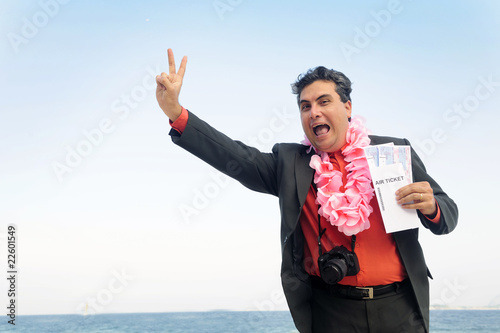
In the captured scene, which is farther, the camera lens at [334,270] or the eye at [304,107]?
the eye at [304,107]

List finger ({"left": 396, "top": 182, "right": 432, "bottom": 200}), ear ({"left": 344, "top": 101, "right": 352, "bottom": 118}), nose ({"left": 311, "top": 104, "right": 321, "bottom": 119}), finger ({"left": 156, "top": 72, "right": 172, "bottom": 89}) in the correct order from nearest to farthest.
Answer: finger ({"left": 396, "top": 182, "right": 432, "bottom": 200})
finger ({"left": 156, "top": 72, "right": 172, "bottom": 89})
nose ({"left": 311, "top": 104, "right": 321, "bottom": 119})
ear ({"left": 344, "top": 101, "right": 352, "bottom": 118})

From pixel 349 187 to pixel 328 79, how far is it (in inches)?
26.0

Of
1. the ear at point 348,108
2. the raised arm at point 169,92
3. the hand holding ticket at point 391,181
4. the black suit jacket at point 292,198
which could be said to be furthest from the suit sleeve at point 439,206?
the raised arm at point 169,92

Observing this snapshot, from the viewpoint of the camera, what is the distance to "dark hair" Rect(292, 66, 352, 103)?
2.62 metres

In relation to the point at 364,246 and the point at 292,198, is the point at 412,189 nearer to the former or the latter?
the point at 364,246

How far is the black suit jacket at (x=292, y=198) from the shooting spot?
7.48ft

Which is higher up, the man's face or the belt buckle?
the man's face

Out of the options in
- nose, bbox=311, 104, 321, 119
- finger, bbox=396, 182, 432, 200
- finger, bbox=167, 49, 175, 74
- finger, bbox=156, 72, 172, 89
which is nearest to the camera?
finger, bbox=396, 182, 432, 200

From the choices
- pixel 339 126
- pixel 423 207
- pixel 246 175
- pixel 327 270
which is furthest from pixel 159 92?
pixel 423 207

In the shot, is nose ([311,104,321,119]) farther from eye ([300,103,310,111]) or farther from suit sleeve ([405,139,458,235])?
suit sleeve ([405,139,458,235])

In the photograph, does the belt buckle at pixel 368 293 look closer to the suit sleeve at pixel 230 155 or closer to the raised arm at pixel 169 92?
the suit sleeve at pixel 230 155

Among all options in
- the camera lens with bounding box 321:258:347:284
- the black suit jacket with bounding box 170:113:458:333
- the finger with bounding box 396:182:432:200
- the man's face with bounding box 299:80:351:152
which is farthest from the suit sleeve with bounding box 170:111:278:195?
the finger with bounding box 396:182:432:200

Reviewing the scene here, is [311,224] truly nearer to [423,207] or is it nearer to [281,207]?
[281,207]

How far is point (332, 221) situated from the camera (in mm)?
2273
